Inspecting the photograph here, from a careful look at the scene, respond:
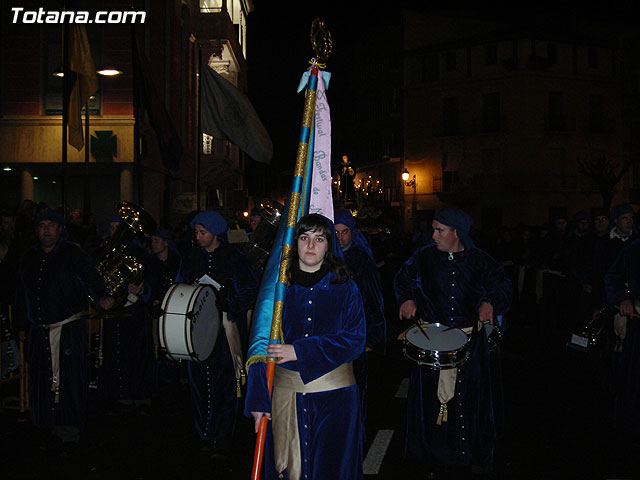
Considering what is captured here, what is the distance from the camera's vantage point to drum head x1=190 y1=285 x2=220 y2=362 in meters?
5.95

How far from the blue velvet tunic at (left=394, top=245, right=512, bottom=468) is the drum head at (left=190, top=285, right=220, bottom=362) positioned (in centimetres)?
175

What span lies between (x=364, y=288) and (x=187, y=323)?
5.23ft

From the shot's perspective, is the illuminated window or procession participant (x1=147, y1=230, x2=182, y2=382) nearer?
procession participant (x1=147, y1=230, x2=182, y2=382)

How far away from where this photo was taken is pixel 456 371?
571 cm

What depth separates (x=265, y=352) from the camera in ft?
12.2

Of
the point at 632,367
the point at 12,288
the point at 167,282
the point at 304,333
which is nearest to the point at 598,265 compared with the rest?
the point at 632,367

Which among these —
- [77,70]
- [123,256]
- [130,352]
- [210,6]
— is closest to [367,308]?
[123,256]

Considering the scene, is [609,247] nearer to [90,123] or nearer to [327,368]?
[327,368]

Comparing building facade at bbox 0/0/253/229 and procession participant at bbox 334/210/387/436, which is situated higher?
building facade at bbox 0/0/253/229

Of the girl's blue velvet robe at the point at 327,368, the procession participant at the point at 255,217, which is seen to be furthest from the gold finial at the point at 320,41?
the procession participant at the point at 255,217

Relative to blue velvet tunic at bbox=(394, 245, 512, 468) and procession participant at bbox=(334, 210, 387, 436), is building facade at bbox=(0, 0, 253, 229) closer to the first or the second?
procession participant at bbox=(334, 210, 387, 436)

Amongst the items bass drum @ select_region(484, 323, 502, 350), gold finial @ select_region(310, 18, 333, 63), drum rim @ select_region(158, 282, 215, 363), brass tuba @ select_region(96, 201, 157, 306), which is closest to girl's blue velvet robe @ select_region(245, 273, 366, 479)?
gold finial @ select_region(310, 18, 333, 63)

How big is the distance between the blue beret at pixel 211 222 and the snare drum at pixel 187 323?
2.10ft

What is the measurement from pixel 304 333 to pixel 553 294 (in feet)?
32.7
